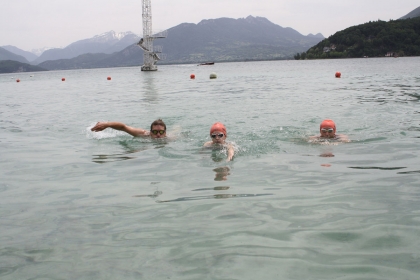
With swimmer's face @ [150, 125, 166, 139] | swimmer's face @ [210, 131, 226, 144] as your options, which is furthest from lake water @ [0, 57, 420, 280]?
swimmer's face @ [210, 131, 226, 144]

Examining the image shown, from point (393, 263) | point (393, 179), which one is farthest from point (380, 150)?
point (393, 263)

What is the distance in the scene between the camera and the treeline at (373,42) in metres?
111

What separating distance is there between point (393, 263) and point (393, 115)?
9.39 meters

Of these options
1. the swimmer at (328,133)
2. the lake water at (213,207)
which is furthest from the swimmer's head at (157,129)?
the swimmer at (328,133)

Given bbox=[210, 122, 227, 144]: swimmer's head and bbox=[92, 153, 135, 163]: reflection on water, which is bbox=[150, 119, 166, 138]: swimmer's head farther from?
bbox=[210, 122, 227, 144]: swimmer's head

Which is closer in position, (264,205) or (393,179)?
(264,205)

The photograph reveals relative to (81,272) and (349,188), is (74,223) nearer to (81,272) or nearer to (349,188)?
(81,272)

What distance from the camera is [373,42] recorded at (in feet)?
388

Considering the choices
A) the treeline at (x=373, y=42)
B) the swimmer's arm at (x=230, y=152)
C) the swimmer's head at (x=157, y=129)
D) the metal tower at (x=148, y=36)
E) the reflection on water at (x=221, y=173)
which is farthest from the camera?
the treeline at (x=373, y=42)

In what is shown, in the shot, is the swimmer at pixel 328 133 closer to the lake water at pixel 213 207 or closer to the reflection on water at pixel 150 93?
the lake water at pixel 213 207

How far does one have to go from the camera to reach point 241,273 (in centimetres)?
309

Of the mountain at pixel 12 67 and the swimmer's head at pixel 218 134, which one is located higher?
the mountain at pixel 12 67

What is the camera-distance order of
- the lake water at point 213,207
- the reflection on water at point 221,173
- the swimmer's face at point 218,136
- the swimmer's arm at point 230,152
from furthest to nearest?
the swimmer's face at point 218,136, the swimmer's arm at point 230,152, the reflection on water at point 221,173, the lake water at point 213,207

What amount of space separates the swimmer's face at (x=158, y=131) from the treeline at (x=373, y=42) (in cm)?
11445
